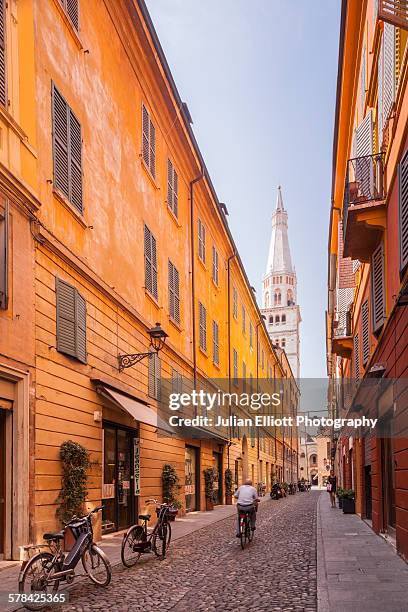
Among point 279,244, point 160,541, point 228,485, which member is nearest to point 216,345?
point 228,485

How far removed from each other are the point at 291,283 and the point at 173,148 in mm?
124093

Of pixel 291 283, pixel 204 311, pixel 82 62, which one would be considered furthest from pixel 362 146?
pixel 291 283

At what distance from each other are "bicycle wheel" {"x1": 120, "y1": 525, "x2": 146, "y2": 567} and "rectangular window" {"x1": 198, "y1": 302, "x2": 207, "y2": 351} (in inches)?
601

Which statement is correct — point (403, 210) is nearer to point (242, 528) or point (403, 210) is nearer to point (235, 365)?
point (242, 528)

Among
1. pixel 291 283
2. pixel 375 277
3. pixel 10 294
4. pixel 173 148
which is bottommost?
pixel 10 294

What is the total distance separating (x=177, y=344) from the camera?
2266 cm

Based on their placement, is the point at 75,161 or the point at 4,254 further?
the point at 75,161

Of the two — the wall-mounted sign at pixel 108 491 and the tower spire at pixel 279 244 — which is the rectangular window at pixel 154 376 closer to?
the wall-mounted sign at pixel 108 491

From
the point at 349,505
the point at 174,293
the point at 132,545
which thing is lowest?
the point at 349,505

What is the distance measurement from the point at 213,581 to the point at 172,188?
14571 mm

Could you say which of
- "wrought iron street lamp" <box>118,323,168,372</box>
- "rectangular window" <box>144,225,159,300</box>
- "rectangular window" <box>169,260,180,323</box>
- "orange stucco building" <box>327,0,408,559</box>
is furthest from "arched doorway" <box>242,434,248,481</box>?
"wrought iron street lamp" <box>118,323,168,372</box>

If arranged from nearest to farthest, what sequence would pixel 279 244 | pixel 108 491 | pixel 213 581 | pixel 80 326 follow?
pixel 213 581, pixel 80 326, pixel 108 491, pixel 279 244

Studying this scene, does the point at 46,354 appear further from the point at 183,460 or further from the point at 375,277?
the point at 183,460

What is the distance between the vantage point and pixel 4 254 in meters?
10.2
